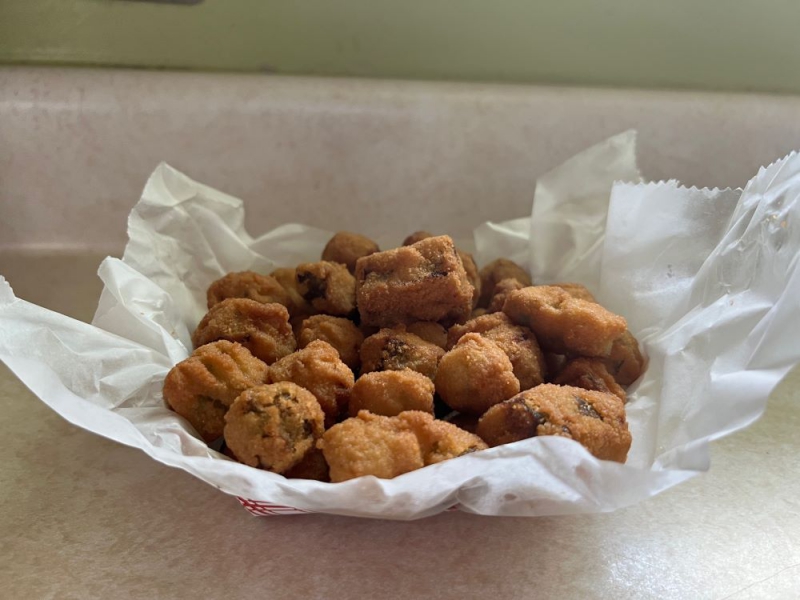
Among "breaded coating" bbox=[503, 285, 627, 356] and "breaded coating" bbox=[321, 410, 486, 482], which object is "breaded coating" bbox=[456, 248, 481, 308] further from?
"breaded coating" bbox=[321, 410, 486, 482]

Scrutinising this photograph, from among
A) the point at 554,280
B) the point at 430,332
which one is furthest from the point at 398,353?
the point at 554,280

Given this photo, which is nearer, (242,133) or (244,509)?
(244,509)

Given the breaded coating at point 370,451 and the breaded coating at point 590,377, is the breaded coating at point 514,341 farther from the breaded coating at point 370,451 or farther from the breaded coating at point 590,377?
the breaded coating at point 370,451

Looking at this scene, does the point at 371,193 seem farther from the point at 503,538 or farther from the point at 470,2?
the point at 503,538

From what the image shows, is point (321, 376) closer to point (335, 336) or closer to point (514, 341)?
point (335, 336)

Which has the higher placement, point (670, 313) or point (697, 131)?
point (697, 131)

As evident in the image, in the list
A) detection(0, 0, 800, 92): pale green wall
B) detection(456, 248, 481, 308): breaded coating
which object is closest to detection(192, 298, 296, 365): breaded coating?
detection(456, 248, 481, 308): breaded coating

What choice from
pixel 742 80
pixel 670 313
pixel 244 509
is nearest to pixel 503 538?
pixel 244 509
